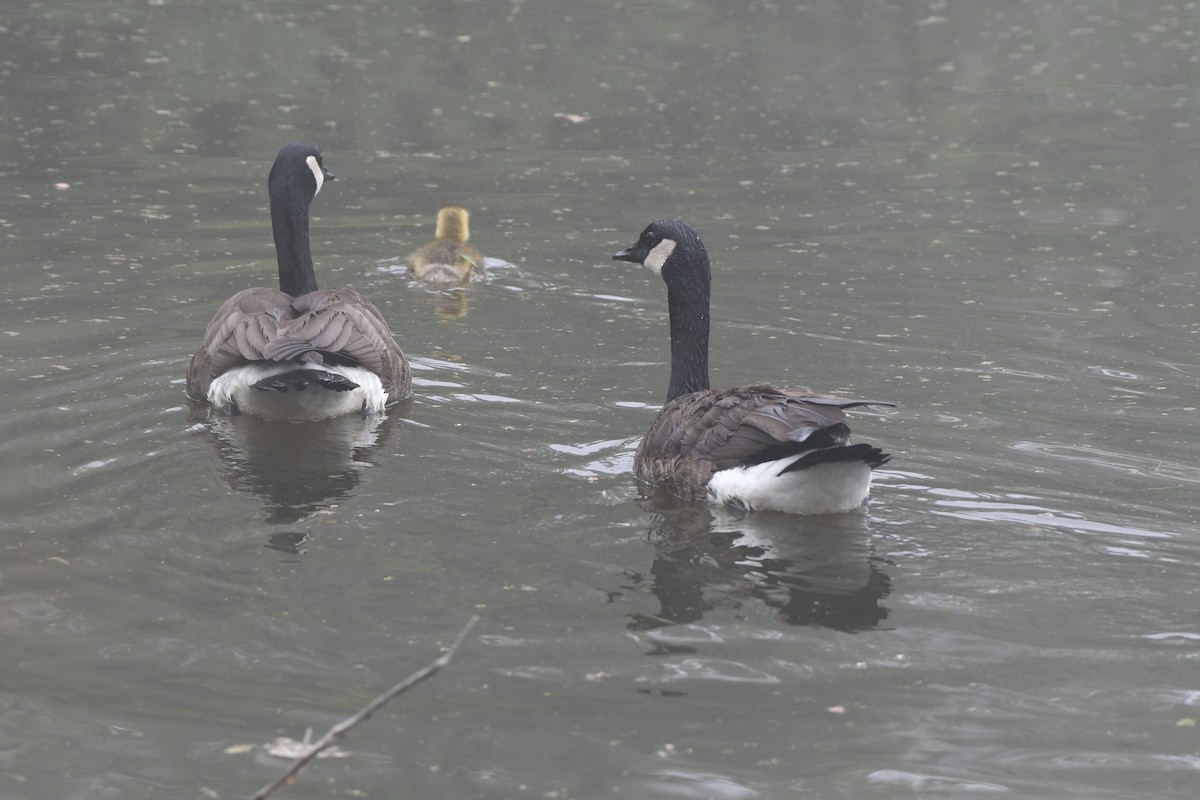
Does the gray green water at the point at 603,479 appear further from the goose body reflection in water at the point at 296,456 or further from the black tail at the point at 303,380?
the black tail at the point at 303,380

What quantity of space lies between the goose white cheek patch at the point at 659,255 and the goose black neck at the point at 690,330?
78mm

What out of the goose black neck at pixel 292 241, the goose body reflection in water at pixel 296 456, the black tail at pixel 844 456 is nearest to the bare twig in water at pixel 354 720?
the black tail at pixel 844 456

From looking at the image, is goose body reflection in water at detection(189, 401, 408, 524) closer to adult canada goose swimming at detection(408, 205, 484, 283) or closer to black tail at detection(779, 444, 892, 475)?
black tail at detection(779, 444, 892, 475)

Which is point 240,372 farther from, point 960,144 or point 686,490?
point 960,144

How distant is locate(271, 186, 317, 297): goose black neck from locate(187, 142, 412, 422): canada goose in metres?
0.77

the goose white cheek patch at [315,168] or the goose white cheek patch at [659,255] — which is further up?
the goose white cheek patch at [315,168]

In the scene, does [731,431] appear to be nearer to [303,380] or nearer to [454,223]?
[303,380]

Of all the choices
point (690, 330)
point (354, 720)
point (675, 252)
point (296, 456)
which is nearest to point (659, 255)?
point (675, 252)

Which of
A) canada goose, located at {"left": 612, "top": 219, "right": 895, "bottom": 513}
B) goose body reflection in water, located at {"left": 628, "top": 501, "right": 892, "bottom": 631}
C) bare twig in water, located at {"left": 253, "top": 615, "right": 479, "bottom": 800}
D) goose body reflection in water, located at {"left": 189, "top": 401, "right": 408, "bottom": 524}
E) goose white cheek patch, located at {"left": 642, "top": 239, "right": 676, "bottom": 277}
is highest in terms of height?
goose white cheek patch, located at {"left": 642, "top": 239, "right": 676, "bottom": 277}

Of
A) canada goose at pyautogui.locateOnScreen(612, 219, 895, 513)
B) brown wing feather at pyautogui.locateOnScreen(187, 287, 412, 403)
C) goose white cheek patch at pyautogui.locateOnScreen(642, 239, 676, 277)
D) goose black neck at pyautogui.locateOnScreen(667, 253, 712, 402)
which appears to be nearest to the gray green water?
canada goose at pyautogui.locateOnScreen(612, 219, 895, 513)

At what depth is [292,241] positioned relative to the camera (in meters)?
10.8

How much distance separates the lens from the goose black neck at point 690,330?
8.96 m

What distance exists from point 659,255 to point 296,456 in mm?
2446

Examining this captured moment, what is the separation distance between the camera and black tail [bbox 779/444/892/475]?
282 inches
